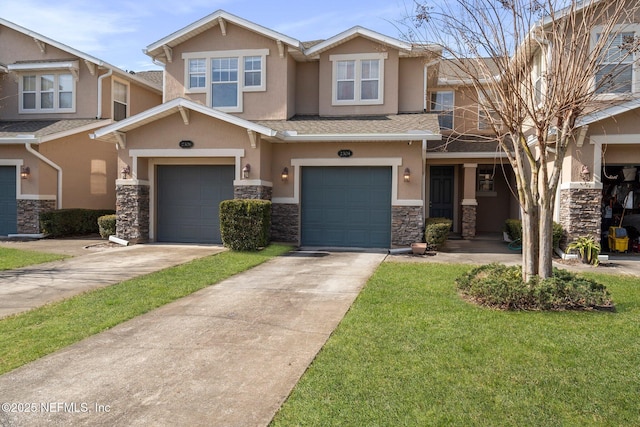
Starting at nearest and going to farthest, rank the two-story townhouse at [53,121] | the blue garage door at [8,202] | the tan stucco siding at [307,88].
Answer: the two-story townhouse at [53,121] → the tan stucco siding at [307,88] → the blue garage door at [8,202]

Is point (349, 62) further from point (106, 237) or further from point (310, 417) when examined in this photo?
point (310, 417)

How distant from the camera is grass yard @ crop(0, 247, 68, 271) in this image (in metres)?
9.92

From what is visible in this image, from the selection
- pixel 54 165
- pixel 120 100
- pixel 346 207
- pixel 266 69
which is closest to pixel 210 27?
pixel 266 69

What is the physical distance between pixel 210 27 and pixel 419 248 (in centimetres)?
951

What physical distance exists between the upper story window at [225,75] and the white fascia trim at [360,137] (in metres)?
2.67

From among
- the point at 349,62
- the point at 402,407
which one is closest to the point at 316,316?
the point at 402,407

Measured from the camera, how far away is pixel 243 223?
1194 centimetres

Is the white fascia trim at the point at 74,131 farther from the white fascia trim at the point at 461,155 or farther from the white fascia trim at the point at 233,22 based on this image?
the white fascia trim at the point at 461,155

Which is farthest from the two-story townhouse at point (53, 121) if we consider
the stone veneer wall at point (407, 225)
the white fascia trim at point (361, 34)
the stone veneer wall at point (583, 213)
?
the stone veneer wall at point (583, 213)

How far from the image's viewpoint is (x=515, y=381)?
416 cm

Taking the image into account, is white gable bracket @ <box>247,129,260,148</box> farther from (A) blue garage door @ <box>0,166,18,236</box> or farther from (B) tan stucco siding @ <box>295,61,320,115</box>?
(A) blue garage door @ <box>0,166,18,236</box>

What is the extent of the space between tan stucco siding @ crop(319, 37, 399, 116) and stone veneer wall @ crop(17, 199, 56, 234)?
9630mm

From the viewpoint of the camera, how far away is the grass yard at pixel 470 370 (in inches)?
142

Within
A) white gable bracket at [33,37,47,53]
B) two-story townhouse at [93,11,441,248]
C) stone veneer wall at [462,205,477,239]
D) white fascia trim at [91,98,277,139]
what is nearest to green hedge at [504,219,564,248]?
stone veneer wall at [462,205,477,239]
